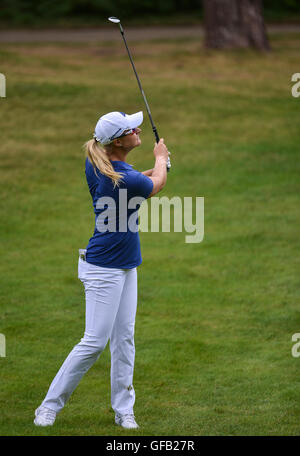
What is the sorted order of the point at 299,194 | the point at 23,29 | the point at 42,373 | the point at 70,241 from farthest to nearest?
the point at 23,29, the point at 299,194, the point at 70,241, the point at 42,373

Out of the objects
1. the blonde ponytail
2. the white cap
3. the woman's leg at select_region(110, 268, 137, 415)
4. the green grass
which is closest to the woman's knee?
the woman's leg at select_region(110, 268, 137, 415)

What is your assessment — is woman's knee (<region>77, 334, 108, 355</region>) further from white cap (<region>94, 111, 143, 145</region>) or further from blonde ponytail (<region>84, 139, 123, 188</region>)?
white cap (<region>94, 111, 143, 145</region>)

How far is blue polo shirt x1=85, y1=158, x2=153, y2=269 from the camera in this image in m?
4.89

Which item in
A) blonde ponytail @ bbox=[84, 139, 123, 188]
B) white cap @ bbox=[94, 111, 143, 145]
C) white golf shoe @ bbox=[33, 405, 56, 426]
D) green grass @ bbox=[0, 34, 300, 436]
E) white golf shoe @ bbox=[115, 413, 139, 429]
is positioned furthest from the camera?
green grass @ bbox=[0, 34, 300, 436]

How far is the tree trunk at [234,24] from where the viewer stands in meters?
17.5

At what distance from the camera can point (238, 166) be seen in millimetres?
13000

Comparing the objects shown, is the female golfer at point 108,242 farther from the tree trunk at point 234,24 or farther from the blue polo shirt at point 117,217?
the tree trunk at point 234,24

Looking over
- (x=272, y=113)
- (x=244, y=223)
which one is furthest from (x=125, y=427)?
(x=272, y=113)

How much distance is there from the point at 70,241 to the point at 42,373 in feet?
12.9

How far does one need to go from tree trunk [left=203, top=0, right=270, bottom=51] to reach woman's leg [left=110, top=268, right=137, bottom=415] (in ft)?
44.4

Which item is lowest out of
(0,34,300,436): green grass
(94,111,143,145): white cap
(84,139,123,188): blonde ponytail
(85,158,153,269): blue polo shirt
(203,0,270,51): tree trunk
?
(0,34,300,436): green grass

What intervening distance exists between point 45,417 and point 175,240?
5.46 m

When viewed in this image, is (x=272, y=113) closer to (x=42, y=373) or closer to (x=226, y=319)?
(x=226, y=319)

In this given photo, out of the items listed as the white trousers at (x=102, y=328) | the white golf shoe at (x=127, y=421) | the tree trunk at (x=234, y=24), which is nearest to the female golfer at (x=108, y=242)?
the white trousers at (x=102, y=328)
